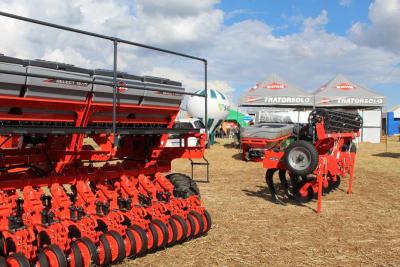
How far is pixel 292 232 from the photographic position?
7129 millimetres

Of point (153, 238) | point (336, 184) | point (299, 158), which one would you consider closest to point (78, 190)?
point (153, 238)

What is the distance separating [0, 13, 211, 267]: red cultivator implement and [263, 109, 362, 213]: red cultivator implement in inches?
88.9

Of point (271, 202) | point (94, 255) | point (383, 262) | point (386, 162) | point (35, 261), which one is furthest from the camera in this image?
point (386, 162)

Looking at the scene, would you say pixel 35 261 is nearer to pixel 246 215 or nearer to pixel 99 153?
pixel 99 153

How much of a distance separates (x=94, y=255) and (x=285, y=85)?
97.3ft

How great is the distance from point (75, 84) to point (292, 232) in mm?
4289


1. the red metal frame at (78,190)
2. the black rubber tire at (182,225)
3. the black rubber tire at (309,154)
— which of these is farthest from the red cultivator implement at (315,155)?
the black rubber tire at (182,225)

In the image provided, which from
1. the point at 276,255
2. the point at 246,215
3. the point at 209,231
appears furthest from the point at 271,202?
the point at 276,255

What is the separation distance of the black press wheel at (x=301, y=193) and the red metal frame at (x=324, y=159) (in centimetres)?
7

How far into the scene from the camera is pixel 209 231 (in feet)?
23.2

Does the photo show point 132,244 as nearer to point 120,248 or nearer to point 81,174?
point 120,248

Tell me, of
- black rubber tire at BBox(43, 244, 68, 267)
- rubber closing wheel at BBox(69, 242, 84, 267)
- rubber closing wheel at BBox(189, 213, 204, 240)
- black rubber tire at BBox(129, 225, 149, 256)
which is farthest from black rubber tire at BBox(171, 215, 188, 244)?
black rubber tire at BBox(43, 244, 68, 267)

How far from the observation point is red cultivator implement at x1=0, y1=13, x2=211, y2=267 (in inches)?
194

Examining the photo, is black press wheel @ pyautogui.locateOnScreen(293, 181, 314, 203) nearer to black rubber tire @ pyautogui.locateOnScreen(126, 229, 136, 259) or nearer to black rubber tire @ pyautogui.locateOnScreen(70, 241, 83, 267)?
black rubber tire @ pyautogui.locateOnScreen(126, 229, 136, 259)
